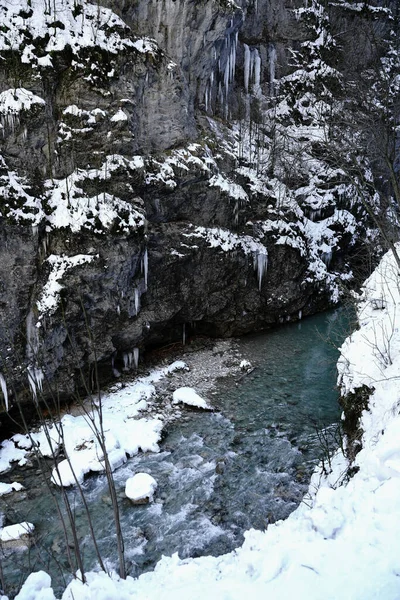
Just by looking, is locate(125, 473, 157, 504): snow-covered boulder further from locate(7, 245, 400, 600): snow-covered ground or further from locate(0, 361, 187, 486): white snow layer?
locate(7, 245, 400, 600): snow-covered ground

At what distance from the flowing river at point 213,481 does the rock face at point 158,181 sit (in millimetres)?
3121

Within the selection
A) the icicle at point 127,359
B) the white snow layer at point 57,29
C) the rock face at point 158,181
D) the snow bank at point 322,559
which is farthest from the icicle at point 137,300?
the snow bank at point 322,559

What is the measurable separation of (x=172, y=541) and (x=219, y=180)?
1406 centimetres

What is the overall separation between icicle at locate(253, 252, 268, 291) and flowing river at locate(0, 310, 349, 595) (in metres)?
5.81

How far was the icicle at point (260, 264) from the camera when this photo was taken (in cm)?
1869

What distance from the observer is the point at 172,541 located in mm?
8086

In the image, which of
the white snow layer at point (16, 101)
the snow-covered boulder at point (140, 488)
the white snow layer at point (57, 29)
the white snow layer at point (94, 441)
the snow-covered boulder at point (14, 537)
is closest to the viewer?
the snow-covered boulder at point (14, 537)

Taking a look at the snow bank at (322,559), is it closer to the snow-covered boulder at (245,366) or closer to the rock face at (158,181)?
the rock face at (158,181)

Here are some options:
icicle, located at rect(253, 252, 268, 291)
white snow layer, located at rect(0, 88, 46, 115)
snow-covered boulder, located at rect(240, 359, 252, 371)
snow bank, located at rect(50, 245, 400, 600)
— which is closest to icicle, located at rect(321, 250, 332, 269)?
icicle, located at rect(253, 252, 268, 291)

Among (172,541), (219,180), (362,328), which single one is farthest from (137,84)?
(172,541)

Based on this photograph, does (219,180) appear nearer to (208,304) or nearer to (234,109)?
(208,304)

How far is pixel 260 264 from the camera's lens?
18828mm

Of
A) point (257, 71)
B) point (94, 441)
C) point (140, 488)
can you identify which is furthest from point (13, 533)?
point (257, 71)

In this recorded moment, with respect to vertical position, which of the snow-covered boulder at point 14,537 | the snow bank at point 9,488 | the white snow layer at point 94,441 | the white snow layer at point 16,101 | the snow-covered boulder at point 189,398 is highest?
the white snow layer at point 16,101
